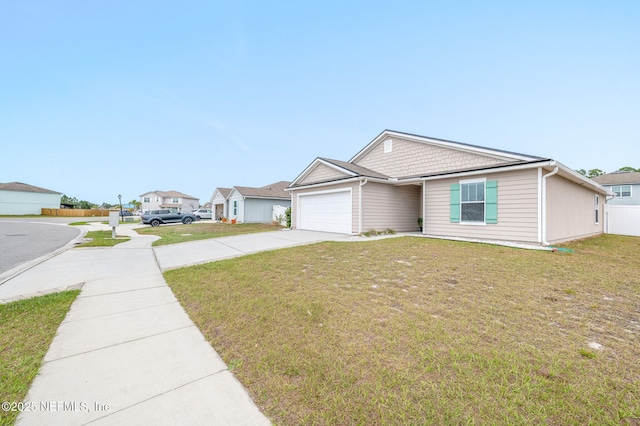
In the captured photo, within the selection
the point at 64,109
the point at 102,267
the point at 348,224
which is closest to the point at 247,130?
the point at 64,109

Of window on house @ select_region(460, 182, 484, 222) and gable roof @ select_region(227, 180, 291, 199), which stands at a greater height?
gable roof @ select_region(227, 180, 291, 199)

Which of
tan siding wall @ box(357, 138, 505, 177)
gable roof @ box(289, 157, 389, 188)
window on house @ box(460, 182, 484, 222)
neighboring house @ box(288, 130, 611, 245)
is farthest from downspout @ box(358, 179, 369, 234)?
window on house @ box(460, 182, 484, 222)

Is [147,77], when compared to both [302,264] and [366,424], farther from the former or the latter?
[366,424]

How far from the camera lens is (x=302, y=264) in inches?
256

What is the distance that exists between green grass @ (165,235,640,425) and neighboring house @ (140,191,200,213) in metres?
65.3

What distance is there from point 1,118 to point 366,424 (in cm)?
4404

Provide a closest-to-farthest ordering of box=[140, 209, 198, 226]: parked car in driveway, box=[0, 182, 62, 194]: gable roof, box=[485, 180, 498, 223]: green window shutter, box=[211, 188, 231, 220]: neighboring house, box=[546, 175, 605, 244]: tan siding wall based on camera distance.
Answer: box=[546, 175, 605, 244]: tan siding wall < box=[485, 180, 498, 223]: green window shutter < box=[140, 209, 198, 226]: parked car in driveway < box=[211, 188, 231, 220]: neighboring house < box=[0, 182, 62, 194]: gable roof

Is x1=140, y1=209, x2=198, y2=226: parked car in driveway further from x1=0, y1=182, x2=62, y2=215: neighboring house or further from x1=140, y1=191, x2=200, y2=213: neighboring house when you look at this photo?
x1=140, y1=191, x2=200, y2=213: neighboring house

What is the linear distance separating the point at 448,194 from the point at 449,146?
7.97 ft

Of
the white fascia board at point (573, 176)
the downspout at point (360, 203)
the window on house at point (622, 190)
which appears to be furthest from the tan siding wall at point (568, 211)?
the window on house at point (622, 190)

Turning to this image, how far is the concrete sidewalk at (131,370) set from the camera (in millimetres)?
1857

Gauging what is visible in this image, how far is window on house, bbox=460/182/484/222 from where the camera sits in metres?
9.77

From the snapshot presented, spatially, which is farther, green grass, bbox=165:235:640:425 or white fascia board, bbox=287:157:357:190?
white fascia board, bbox=287:157:357:190

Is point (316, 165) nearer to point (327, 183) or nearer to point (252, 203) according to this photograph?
point (327, 183)
